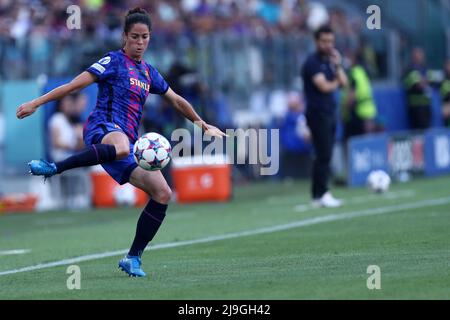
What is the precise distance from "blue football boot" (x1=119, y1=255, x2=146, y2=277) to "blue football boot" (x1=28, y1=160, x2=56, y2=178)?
98 centimetres

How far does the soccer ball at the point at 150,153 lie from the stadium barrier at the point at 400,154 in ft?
41.5

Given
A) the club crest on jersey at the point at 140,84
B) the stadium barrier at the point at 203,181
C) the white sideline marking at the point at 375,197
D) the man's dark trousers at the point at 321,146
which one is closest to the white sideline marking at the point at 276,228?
the man's dark trousers at the point at 321,146

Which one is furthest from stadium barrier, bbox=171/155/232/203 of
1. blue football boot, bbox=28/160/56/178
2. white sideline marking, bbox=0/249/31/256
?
blue football boot, bbox=28/160/56/178

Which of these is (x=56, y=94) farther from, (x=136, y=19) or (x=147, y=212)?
(x=147, y=212)

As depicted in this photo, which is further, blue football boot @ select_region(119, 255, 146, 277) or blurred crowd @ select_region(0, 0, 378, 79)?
blurred crowd @ select_region(0, 0, 378, 79)

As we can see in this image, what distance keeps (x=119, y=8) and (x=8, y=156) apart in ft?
16.4

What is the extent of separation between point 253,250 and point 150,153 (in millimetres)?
2443

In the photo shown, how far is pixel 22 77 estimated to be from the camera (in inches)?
877

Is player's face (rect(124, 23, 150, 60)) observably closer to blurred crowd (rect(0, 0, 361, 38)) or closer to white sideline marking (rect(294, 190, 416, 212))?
white sideline marking (rect(294, 190, 416, 212))

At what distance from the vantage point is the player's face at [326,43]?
1794 cm

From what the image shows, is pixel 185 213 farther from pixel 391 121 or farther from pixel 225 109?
pixel 391 121

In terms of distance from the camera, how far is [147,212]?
10.5 meters

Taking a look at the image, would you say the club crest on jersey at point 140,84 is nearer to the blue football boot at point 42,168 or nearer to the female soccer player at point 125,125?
the female soccer player at point 125,125

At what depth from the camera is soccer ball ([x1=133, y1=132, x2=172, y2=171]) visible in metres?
10.3
